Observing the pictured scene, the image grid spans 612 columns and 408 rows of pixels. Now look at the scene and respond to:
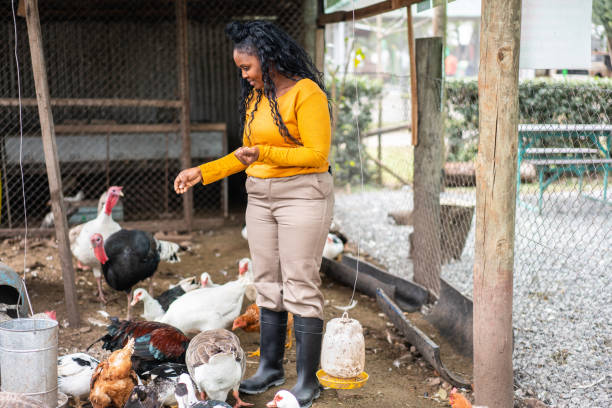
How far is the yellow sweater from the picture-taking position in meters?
2.98

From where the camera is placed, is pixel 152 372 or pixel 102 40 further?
pixel 102 40

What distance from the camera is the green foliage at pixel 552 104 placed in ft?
13.4

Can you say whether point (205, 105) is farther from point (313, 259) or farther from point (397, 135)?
point (313, 259)

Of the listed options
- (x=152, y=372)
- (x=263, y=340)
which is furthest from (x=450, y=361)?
(x=152, y=372)

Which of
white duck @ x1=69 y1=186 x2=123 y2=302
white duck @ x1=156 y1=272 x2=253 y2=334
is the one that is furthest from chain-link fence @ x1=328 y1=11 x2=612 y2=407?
white duck @ x1=69 y1=186 x2=123 y2=302

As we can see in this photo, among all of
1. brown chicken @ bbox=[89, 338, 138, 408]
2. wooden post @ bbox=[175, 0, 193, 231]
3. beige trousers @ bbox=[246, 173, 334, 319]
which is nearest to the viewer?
beige trousers @ bbox=[246, 173, 334, 319]

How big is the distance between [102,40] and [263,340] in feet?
24.6

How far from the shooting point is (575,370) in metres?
3.97

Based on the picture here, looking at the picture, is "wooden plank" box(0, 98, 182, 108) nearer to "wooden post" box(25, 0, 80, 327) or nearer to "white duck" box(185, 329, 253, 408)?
"wooden post" box(25, 0, 80, 327)

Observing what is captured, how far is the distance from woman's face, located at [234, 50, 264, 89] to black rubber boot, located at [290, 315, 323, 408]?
Answer: 1291mm

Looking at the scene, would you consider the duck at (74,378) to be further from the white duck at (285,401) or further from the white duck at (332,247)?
the white duck at (332,247)

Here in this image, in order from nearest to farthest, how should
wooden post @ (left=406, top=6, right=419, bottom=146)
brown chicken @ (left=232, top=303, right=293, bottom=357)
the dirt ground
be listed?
the dirt ground, brown chicken @ (left=232, top=303, right=293, bottom=357), wooden post @ (left=406, top=6, right=419, bottom=146)

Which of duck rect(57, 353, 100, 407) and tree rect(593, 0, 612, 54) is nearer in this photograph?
duck rect(57, 353, 100, 407)

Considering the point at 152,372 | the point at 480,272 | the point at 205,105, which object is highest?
the point at 205,105
